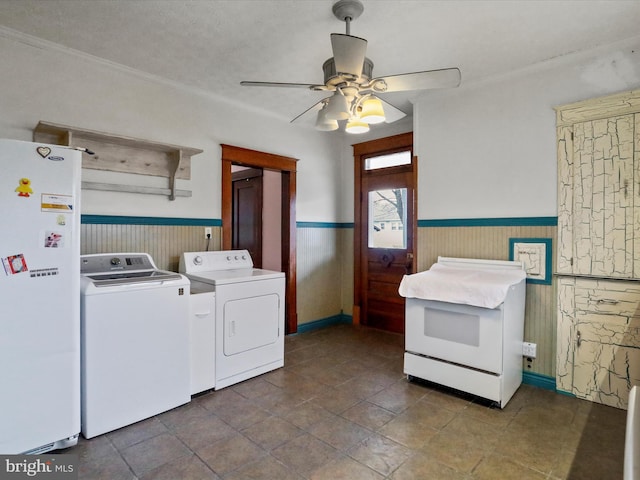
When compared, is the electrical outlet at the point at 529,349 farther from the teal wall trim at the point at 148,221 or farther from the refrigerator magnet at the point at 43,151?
the refrigerator magnet at the point at 43,151

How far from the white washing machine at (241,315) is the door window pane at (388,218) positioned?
163cm

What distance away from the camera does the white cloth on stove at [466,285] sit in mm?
2301

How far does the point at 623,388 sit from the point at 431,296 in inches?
55.1

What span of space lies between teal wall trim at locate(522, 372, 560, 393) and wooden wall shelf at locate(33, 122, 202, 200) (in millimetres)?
3256

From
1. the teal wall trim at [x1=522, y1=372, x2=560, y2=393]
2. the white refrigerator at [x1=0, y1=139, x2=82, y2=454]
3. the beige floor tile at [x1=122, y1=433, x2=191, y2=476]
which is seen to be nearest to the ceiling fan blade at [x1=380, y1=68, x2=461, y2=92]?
Answer: the white refrigerator at [x1=0, y1=139, x2=82, y2=454]

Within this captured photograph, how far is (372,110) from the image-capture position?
85.9 inches

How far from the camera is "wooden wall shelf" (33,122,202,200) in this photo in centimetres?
244

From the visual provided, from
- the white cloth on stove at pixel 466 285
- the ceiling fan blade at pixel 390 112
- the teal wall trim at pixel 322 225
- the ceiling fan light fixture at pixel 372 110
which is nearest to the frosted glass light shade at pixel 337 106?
the ceiling fan light fixture at pixel 372 110

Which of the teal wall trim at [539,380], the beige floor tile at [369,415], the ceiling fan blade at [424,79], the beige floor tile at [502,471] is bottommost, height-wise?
the beige floor tile at [502,471]

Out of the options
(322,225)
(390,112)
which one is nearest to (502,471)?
(390,112)

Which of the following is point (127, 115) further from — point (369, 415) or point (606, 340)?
point (606, 340)

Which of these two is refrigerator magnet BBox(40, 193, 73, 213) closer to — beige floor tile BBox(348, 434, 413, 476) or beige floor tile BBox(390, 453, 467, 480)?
beige floor tile BBox(348, 434, 413, 476)

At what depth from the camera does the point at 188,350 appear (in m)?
2.46

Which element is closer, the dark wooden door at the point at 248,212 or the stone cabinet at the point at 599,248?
the stone cabinet at the point at 599,248
